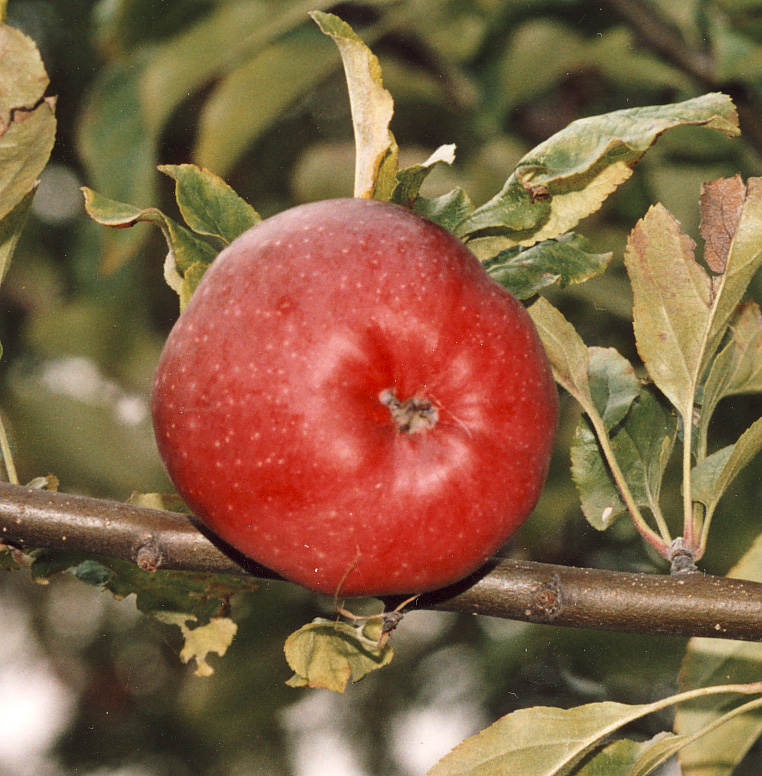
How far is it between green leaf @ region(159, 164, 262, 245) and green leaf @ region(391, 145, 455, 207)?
12 cm

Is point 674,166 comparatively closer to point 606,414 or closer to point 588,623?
point 606,414

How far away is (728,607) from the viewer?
24.5 inches

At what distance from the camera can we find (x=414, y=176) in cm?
59

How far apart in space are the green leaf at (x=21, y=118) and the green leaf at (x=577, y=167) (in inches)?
11.1

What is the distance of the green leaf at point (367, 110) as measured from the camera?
59 centimetres

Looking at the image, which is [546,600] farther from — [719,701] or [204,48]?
[204,48]

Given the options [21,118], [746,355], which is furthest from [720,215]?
[21,118]

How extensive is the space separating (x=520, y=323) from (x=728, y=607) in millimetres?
239

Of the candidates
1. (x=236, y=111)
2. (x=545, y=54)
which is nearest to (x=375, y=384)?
(x=236, y=111)

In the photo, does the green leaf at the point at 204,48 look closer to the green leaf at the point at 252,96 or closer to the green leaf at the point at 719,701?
the green leaf at the point at 252,96

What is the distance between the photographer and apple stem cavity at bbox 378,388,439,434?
21.7 inches

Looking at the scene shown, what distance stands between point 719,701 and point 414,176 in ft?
1.71

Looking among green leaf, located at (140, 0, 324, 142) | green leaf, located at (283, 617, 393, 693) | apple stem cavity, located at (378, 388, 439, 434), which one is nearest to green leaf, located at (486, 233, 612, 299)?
apple stem cavity, located at (378, 388, 439, 434)

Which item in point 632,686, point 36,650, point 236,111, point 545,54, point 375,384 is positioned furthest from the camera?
point 36,650
